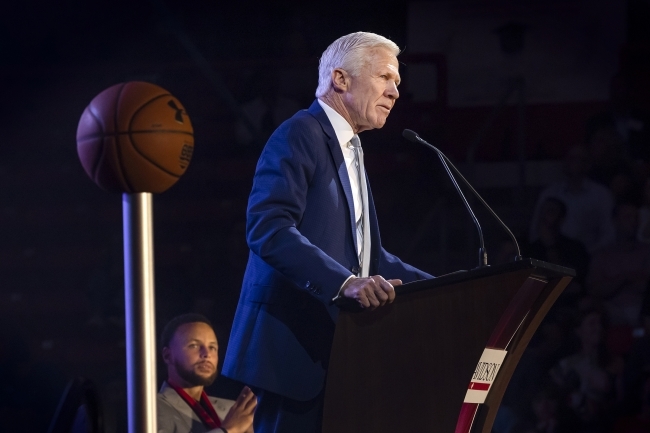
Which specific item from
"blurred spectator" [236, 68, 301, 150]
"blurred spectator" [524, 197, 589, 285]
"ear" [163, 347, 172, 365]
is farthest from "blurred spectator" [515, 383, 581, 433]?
"blurred spectator" [236, 68, 301, 150]

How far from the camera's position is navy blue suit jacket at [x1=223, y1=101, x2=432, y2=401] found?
170 cm

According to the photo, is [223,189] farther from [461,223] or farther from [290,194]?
[290,194]

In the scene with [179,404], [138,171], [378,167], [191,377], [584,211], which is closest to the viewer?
[138,171]

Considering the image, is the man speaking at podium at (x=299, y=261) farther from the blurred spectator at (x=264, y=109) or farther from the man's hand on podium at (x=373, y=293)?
the blurred spectator at (x=264, y=109)

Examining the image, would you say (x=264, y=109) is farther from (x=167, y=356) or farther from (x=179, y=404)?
(x=179, y=404)

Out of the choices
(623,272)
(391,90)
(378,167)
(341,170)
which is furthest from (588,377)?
(341,170)

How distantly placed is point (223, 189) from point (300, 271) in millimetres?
4646

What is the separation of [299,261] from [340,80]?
52 cm

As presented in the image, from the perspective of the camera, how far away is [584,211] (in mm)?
5156

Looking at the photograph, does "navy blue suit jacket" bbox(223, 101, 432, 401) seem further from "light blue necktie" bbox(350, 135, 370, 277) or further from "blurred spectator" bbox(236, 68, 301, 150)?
"blurred spectator" bbox(236, 68, 301, 150)

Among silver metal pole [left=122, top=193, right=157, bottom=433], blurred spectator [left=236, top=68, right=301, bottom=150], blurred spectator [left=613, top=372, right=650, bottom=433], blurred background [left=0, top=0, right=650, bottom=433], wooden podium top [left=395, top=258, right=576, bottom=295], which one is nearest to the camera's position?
silver metal pole [left=122, top=193, right=157, bottom=433]

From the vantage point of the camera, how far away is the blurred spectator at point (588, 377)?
4.45m

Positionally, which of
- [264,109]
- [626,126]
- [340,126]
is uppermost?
[264,109]

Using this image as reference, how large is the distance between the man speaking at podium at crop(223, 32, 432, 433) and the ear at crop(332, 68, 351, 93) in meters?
0.07
